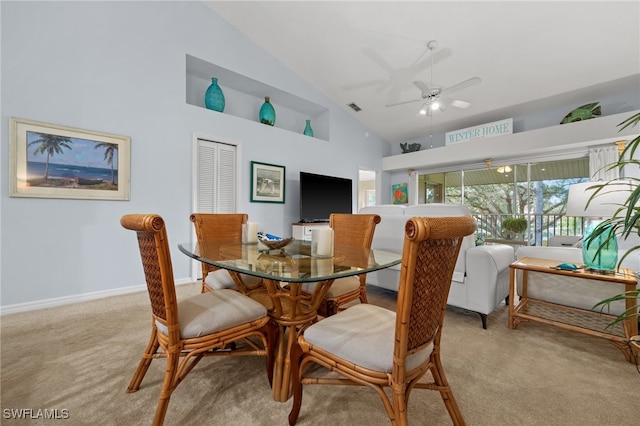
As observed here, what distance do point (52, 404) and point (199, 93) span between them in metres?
3.96

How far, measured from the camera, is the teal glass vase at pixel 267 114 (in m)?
4.48

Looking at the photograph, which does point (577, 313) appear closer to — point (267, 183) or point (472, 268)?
point (472, 268)

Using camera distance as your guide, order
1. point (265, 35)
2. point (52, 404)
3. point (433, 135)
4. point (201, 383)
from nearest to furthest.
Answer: point (52, 404) → point (201, 383) → point (265, 35) → point (433, 135)

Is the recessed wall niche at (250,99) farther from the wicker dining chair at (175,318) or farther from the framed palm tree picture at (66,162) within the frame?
the wicker dining chair at (175,318)

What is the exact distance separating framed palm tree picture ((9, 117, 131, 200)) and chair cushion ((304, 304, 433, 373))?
10.0ft

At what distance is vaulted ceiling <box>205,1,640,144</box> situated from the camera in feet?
10.1

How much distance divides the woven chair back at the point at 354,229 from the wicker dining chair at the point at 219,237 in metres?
0.73

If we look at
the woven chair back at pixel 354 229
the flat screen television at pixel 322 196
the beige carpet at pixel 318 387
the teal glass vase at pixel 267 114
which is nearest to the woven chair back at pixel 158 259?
the beige carpet at pixel 318 387

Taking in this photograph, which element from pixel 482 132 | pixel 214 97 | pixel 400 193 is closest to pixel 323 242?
pixel 214 97

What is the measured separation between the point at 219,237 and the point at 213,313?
1151 mm

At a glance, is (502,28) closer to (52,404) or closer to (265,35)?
(265,35)

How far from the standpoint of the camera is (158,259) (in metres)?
1.06

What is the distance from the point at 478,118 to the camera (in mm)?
5242

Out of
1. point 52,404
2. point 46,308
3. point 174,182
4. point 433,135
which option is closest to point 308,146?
point 174,182
